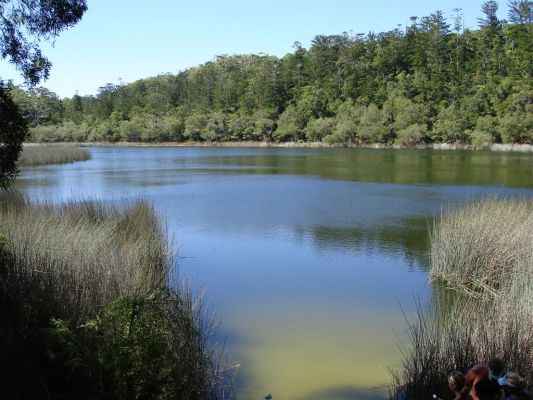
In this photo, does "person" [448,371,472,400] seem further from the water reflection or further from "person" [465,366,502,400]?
the water reflection

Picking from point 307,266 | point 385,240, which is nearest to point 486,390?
point 307,266

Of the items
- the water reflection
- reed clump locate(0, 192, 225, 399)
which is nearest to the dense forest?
the water reflection

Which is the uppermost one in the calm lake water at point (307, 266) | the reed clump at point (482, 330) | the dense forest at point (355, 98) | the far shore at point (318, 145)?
the dense forest at point (355, 98)

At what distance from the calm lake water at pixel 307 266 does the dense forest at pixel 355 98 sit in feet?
133

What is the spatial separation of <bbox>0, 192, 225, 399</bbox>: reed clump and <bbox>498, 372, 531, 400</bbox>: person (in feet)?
8.35

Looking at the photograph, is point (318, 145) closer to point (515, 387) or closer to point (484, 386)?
point (484, 386)

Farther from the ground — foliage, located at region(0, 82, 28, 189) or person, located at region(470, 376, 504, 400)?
foliage, located at region(0, 82, 28, 189)

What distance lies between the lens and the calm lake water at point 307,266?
6.68 metres

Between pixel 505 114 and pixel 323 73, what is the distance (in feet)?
124

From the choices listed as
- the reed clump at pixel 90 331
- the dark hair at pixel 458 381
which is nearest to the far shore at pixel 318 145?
the reed clump at pixel 90 331

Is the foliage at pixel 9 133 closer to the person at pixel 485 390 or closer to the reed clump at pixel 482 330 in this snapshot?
the reed clump at pixel 482 330

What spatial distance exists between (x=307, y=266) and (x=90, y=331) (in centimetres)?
723

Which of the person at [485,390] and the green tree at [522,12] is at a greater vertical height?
the green tree at [522,12]

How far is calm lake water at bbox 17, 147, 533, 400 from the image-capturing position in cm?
668
